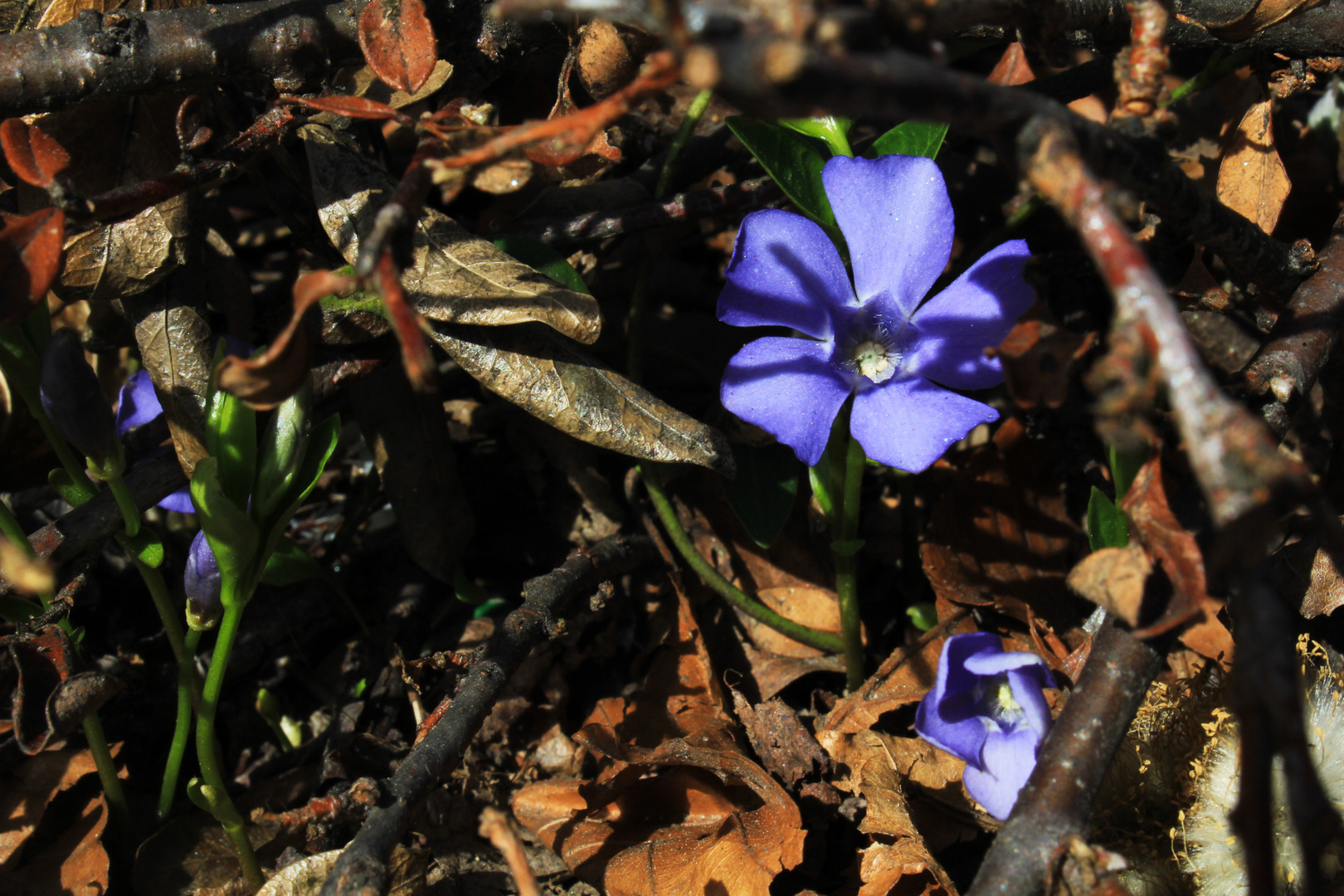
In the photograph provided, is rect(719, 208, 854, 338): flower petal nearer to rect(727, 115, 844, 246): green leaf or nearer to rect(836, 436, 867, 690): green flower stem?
rect(727, 115, 844, 246): green leaf

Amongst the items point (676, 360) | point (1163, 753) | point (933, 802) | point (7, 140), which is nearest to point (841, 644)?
point (933, 802)

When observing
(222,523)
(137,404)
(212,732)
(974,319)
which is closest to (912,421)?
(974,319)

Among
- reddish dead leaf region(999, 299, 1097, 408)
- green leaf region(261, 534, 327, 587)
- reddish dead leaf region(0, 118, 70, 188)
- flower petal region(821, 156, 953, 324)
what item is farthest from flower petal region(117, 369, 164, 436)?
reddish dead leaf region(999, 299, 1097, 408)

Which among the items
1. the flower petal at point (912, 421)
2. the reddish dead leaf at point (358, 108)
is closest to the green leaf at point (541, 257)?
the reddish dead leaf at point (358, 108)

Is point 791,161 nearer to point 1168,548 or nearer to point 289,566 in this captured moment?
point 1168,548

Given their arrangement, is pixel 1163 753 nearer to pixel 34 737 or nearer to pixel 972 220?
pixel 972 220
